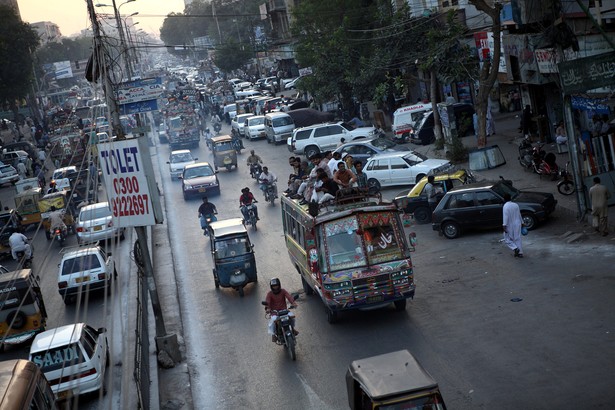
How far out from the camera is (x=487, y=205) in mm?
23875

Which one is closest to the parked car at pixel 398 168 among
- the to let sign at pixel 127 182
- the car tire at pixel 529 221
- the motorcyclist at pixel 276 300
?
the car tire at pixel 529 221

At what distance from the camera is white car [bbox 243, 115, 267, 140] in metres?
58.1

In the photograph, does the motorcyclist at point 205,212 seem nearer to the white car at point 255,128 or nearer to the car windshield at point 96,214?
the car windshield at point 96,214

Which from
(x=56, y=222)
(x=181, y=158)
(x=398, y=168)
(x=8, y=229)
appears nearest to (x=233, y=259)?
(x=398, y=168)

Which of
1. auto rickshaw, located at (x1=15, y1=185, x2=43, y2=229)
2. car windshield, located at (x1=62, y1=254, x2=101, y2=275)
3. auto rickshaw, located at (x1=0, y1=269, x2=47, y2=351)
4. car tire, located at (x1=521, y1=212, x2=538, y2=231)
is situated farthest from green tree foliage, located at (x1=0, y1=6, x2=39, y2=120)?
car tire, located at (x1=521, y1=212, x2=538, y2=231)

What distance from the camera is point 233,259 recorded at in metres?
23.0

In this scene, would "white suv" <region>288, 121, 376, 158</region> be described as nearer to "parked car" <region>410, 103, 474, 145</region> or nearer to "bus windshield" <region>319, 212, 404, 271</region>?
"parked car" <region>410, 103, 474, 145</region>

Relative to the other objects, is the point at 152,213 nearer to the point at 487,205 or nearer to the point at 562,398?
the point at 562,398

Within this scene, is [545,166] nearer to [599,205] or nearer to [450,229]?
[450,229]

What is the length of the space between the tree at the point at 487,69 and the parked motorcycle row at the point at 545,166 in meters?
2.36

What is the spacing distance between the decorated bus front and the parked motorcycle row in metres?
8.71

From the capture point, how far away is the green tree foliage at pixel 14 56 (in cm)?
7675

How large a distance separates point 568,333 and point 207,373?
6783mm

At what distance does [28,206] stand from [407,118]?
19266 millimetres
